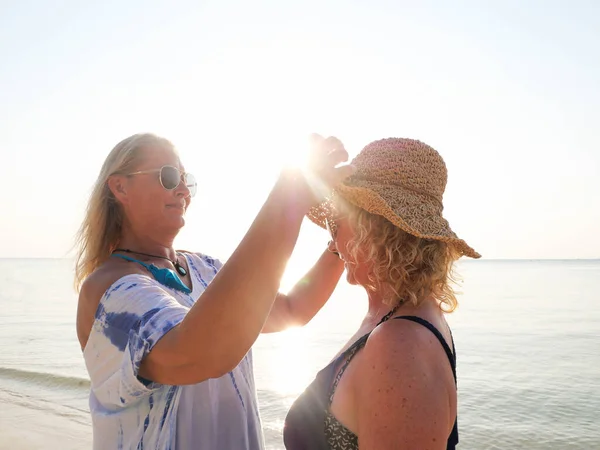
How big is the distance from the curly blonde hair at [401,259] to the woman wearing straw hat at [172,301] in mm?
589

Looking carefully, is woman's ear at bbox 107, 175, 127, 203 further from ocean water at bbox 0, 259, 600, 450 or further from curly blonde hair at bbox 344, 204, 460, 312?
ocean water at bbox 0, 259, 600, 450

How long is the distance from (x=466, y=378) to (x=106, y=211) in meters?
11.5

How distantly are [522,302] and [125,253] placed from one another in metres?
31.1

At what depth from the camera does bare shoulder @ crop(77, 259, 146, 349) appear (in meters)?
2.03

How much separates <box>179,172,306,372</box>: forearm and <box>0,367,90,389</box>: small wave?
11.6 m

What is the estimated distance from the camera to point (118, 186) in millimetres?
2559

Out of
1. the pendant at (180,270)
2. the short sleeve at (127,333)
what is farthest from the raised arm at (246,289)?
the pendant at (180,270)

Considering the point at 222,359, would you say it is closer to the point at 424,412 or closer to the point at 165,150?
the point at 424,412

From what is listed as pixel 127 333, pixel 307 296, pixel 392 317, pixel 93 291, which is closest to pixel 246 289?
pixel 127 333

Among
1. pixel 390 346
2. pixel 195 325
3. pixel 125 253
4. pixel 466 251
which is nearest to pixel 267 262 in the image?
pixel 195 325

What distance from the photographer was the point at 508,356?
48.9 ft

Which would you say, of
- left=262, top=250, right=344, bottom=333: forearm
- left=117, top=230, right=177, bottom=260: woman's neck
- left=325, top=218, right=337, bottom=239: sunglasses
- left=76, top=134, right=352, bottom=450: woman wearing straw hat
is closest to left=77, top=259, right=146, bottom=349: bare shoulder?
left=76, top=134, right=352, bottom=450: woman wearing straw hat

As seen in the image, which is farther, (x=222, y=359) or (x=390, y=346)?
(x=390, y=346)

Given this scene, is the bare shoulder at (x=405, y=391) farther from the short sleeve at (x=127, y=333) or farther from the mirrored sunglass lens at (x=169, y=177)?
the mirrored sunglass lens at (x=169, y=177)
